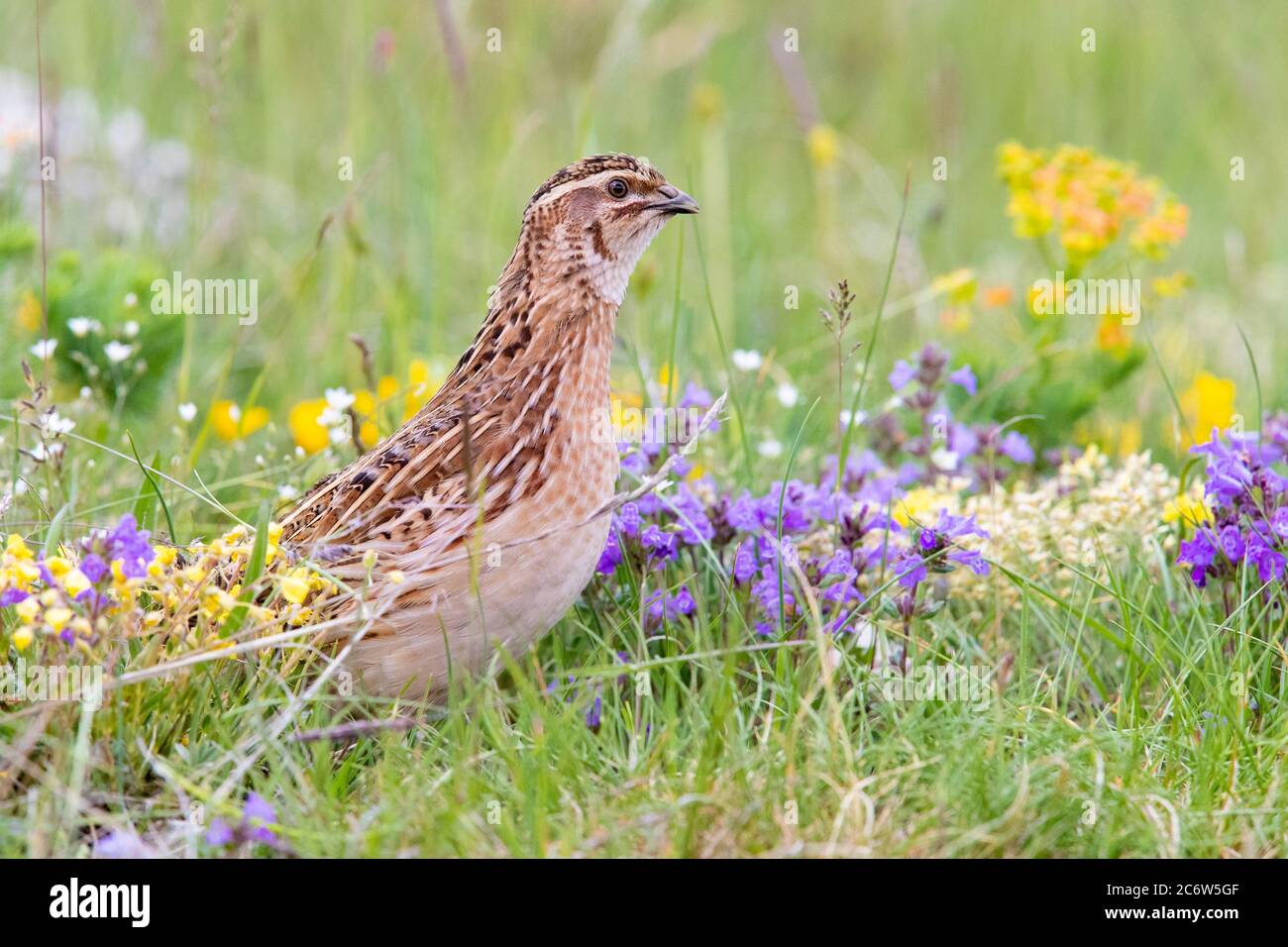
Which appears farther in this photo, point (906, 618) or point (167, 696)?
point (906, 618)

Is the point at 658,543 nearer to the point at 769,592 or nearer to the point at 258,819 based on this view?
the point at 769,592

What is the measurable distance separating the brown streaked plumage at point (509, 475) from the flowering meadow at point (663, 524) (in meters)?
0.13

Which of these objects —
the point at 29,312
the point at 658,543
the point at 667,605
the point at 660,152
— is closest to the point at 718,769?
the point at 667,605

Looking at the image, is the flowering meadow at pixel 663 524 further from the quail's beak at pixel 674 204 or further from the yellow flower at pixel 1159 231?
the quail's beak at pixel 674 204

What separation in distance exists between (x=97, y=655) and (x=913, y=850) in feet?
6.09

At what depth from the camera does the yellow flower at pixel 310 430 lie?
5828 mm

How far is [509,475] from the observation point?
4324 millimetres

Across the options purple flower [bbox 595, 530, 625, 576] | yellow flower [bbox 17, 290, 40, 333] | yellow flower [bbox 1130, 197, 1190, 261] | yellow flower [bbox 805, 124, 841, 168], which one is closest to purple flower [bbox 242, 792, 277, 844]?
purple flower [bbox 595, 530, 625, 576]

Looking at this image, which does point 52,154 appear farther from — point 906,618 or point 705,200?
point 906,618

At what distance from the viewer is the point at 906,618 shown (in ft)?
14.6

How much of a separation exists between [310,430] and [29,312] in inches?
61.6

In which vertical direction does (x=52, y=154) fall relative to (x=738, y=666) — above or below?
above
